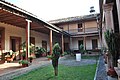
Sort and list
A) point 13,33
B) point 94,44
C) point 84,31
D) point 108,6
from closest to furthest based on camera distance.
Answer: point 108,6 < point 13,33 < point 84,31 < point 94,44

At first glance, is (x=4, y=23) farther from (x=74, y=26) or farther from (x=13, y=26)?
(x=74, y=26)

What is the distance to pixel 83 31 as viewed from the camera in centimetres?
2069

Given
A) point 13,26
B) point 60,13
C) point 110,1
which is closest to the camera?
point 110,1

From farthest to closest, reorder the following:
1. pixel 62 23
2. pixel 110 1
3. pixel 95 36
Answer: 1. pixel 62 23
2. pixel 95 36
3. pixel 110 1

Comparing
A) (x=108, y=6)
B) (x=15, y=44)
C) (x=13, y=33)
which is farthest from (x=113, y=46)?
(x=15, y=44)

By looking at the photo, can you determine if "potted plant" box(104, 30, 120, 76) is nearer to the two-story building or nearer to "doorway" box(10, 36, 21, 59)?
"doorway" box(10, 36, 21, 59)

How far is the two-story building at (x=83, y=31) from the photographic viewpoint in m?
20.1

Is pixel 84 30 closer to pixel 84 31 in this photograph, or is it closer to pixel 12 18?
pixel 84 31

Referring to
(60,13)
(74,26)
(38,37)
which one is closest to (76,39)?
(74,26)

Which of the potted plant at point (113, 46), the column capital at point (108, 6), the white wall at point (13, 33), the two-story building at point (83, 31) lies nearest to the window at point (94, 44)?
the two-story building at point (83, 31)

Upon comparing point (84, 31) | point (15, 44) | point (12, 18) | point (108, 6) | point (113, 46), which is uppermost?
point (84, 31)

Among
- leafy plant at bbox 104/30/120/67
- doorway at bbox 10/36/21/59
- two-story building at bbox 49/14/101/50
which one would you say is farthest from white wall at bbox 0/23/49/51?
leafy plant at bbox 104/30/120/67

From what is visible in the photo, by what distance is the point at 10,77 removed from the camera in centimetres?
547

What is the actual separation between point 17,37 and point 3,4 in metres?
6.23
